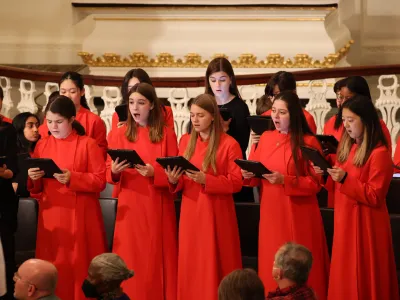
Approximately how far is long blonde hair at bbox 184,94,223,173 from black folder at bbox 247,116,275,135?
33 cm

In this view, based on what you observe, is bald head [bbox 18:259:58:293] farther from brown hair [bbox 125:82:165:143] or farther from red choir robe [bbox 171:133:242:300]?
brown hair [bbox 125:82:165:143]

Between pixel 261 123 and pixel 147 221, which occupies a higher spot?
pixel 261 123

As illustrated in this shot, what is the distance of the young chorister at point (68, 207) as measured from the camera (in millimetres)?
6078

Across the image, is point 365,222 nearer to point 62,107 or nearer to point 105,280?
point 105,280

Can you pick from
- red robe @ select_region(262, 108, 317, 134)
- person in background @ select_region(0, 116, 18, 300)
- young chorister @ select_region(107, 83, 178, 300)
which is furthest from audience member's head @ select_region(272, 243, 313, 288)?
red robe @ select_region(262, 108, 317, 134)

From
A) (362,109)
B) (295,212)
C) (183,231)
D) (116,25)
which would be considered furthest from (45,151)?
(116,25)

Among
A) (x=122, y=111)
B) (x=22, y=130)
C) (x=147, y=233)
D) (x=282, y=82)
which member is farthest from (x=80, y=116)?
(x=282, y=82)

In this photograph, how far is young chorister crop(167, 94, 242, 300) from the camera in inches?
237

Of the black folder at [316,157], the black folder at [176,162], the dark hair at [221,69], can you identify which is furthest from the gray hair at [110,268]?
the dark hair at [221,69]

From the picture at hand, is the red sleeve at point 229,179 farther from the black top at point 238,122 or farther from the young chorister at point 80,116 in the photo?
the young chorister at point 80,116

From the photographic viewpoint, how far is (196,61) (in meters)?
10.0

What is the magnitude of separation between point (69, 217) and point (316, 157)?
65.7 inches

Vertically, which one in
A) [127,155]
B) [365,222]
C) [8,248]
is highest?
[127,155]

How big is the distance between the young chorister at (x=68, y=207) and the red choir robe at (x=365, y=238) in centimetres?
157
